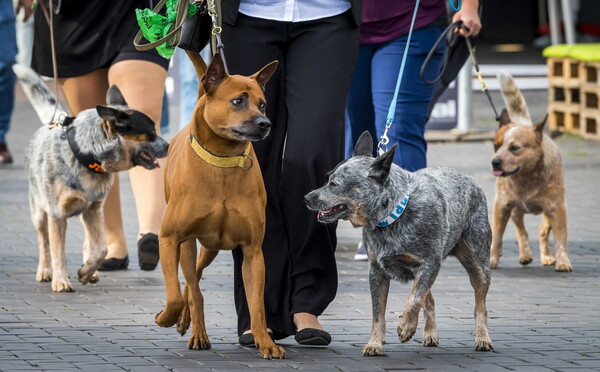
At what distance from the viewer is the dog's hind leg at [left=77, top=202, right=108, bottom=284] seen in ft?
23.3

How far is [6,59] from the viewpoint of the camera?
1265 cm

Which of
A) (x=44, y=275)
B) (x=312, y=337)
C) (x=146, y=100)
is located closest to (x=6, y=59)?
(x=146, y=100)

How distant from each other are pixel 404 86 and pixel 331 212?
8.23 ft

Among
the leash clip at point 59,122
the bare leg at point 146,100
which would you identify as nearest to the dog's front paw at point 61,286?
the bare leg at point 146,100

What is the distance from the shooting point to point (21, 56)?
49.5 ft

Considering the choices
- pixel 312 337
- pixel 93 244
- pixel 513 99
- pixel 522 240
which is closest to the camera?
pixel 312 337

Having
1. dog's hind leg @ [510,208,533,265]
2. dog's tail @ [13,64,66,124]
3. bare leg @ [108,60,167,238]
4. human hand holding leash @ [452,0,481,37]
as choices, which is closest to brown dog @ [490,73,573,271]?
dog's hind leg @ [510,208,533,265]

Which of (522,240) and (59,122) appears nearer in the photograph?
(59,122)

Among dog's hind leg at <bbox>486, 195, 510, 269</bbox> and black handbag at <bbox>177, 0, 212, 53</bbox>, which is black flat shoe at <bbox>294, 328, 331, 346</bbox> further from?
dog's hind leg at <bbox>486, 195, 510, 269</bbox>

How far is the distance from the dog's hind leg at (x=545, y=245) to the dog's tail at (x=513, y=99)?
86 centimetres

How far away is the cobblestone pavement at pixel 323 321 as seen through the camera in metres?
5.23

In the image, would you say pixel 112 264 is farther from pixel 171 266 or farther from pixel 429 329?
pixel 429 329

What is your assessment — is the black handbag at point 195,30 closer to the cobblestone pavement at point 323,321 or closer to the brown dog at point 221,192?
the brown dog at point 221,192

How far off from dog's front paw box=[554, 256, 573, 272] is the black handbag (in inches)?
130
